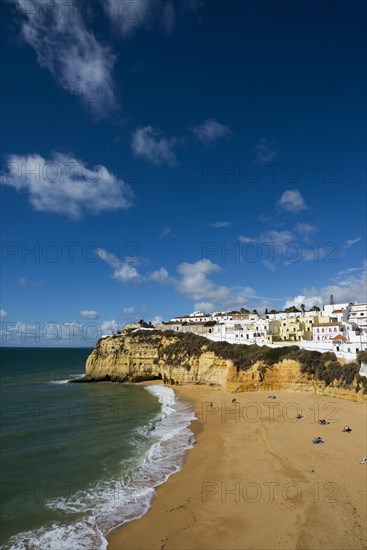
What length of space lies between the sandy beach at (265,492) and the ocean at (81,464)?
1.35 m

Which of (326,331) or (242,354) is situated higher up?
(326,331)

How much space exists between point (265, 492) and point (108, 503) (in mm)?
8117

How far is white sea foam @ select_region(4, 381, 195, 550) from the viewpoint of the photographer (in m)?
14.9

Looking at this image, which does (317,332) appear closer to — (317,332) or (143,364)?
(317,332)

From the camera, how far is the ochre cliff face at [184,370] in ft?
137

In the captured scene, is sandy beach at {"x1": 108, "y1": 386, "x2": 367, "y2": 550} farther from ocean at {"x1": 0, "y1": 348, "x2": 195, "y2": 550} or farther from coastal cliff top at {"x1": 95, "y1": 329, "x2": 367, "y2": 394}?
coastal cliff top at {"x1": 95, "y1": 329, "x2": 367, "y2": 394}

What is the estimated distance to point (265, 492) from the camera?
18219 mm

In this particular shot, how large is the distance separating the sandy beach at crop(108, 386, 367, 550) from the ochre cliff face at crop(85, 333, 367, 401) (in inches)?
393

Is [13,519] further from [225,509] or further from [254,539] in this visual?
[254,539]

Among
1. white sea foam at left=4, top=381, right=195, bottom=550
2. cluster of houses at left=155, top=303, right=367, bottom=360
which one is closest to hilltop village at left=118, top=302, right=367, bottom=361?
cluster of houses at left=155, top=303, right=367, bottom=360

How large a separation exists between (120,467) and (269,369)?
2613cm

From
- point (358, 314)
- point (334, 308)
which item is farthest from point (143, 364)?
point (358, 314)

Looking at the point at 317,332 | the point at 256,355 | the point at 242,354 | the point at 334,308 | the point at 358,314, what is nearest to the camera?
the point at 256,355

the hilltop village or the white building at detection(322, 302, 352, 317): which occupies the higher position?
the white building at detection(322, 302, 352, 317)
